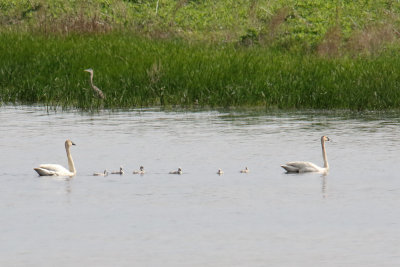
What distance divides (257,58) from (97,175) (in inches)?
430

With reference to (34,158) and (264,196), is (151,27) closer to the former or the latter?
(34,158)

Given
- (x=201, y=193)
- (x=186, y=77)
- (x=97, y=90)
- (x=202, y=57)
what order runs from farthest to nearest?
1. (x=202, y=57)
2. (x=186, y=77)
3. (x=97, y=90)
4. (x=201, y=193)

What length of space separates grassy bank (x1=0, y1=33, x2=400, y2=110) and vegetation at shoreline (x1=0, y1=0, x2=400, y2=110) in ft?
0.08

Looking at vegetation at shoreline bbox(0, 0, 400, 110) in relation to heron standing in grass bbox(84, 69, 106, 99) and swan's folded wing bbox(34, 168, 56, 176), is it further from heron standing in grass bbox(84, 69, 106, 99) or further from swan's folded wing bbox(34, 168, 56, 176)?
swan's folded wing bbox(34, 168, 56, 176)

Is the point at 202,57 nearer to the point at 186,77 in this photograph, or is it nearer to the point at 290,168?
the point at 186,77

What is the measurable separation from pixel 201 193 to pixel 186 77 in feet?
33.8

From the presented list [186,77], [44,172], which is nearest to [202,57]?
[186,77]

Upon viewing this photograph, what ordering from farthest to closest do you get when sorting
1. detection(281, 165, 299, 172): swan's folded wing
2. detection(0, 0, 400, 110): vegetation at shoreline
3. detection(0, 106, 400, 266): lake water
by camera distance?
detection(0, 0, 400, 110): vegetation at shoreline
detection(281, 165, 299, 172): swan's folded wing
detection(0, 106, 400, 266): lake water

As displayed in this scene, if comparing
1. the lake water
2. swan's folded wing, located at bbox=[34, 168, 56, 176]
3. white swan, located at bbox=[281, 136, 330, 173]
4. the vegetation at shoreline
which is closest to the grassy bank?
the vegetation at shoreline

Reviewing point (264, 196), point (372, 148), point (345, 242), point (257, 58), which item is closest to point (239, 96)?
point (257, 58)

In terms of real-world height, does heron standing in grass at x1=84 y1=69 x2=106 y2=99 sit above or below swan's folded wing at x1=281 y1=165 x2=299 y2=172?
above

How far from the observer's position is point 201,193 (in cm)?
1270

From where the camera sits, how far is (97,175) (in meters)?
14.3

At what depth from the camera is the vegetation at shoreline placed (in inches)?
875
